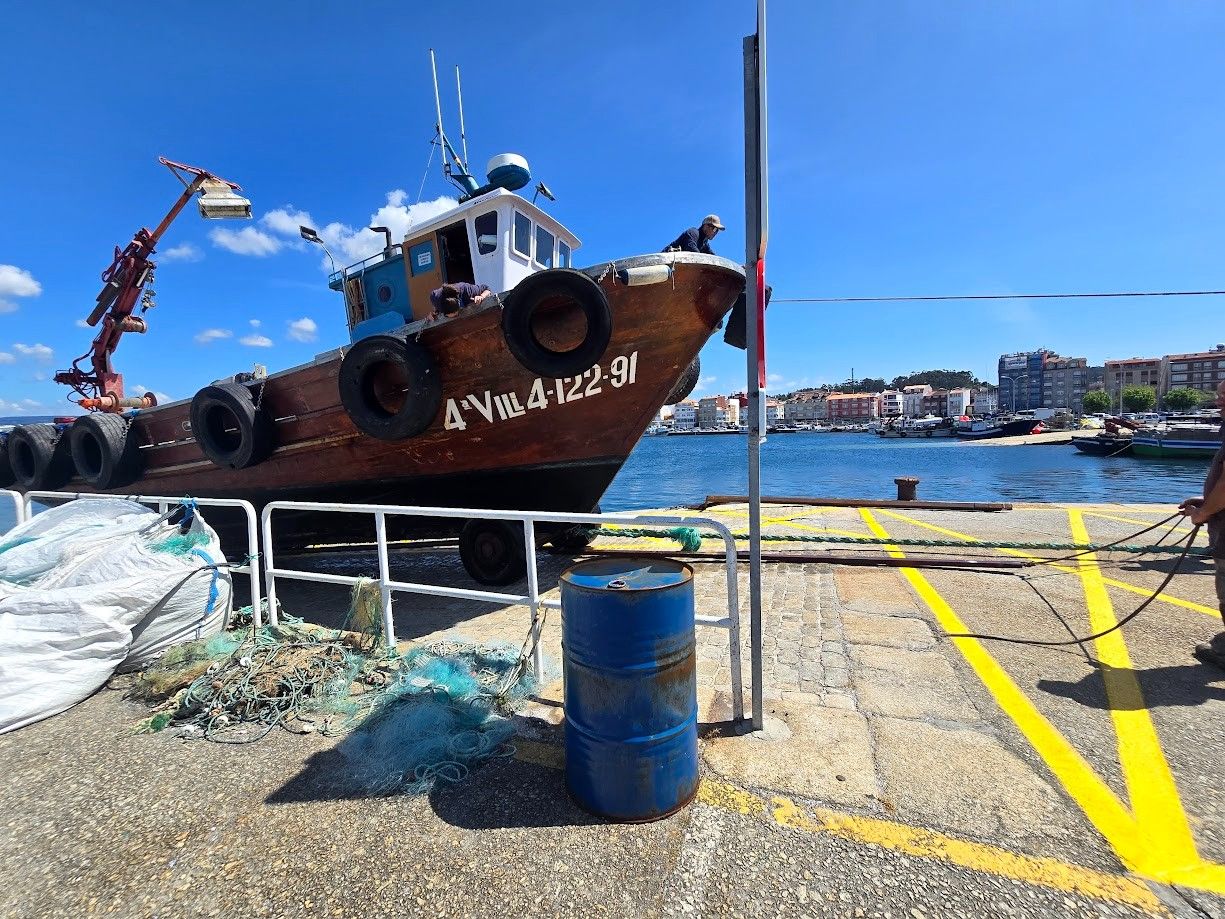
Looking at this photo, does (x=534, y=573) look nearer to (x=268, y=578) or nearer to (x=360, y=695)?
(x=360, y=695)

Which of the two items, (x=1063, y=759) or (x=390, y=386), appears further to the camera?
(x=390, y=386)

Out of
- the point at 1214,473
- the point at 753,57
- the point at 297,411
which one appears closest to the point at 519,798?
the point at 753,57

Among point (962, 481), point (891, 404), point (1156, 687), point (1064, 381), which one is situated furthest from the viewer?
point (891, 404)

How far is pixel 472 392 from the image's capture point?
5453 mm

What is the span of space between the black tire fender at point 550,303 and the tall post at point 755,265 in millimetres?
2412

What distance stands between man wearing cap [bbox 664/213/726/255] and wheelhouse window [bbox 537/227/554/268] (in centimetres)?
247

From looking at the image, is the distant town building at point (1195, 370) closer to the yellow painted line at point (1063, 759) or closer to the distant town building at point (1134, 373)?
the distant town building at point (1134, 373)

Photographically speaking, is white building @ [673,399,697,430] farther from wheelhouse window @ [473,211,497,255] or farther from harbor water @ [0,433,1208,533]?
wheelhouse window @ [473,211,497,255]

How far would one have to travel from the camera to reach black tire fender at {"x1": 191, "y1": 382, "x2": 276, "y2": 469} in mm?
6352

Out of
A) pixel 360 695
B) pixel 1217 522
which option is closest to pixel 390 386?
pixel 360 695

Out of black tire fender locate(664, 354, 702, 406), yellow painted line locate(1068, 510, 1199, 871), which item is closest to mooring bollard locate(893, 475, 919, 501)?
black tire fender locate(664, 354, 702, 406)

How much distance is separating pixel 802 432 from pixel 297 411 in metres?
167

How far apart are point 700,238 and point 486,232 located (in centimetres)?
273

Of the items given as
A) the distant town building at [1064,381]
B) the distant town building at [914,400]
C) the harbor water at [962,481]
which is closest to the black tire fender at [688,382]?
the harbor water at [962,481]
